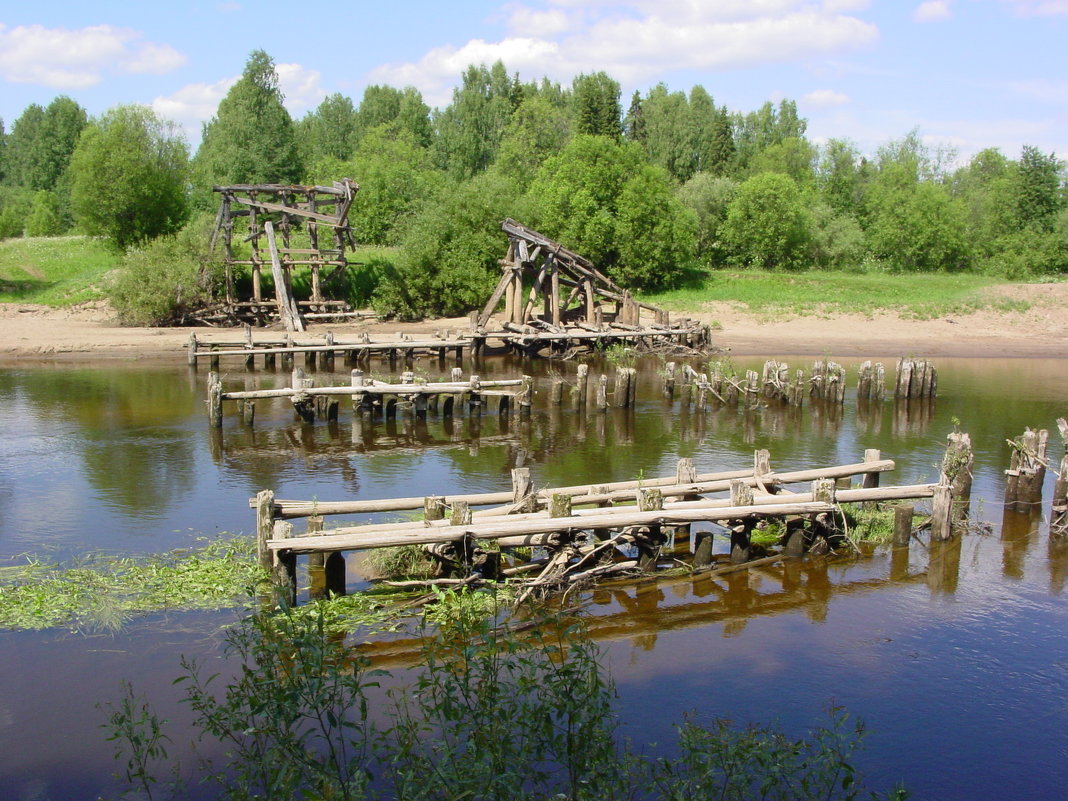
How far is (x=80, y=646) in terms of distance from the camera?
10430 millimetres

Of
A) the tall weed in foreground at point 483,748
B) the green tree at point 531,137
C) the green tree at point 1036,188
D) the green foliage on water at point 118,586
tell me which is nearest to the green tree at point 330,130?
the green tree at point 531,137

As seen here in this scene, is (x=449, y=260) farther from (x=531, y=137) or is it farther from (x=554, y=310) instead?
(x=531, y=137)

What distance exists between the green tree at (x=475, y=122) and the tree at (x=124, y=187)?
80.8 ft

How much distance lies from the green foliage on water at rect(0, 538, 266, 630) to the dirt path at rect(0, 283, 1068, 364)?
2103 centimetres

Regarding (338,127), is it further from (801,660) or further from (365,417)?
(801,660)

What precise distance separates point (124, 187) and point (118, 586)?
120 ft

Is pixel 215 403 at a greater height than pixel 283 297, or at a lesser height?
lesser

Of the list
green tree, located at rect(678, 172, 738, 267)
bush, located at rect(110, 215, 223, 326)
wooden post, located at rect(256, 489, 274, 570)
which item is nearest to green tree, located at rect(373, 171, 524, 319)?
bush, located at rect(110, 215, 223, 326)

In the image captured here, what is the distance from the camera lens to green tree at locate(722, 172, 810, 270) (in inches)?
2000

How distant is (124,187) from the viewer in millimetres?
43625

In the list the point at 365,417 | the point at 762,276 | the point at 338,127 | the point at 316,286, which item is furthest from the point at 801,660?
the point at 338,127

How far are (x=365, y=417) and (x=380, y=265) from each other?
20161 millimetres

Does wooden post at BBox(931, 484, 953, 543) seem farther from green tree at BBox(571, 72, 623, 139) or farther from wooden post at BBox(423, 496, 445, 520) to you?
green tree at BBox(571, 72, 623, 139)

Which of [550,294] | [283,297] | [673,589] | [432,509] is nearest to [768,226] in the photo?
[550,294]
